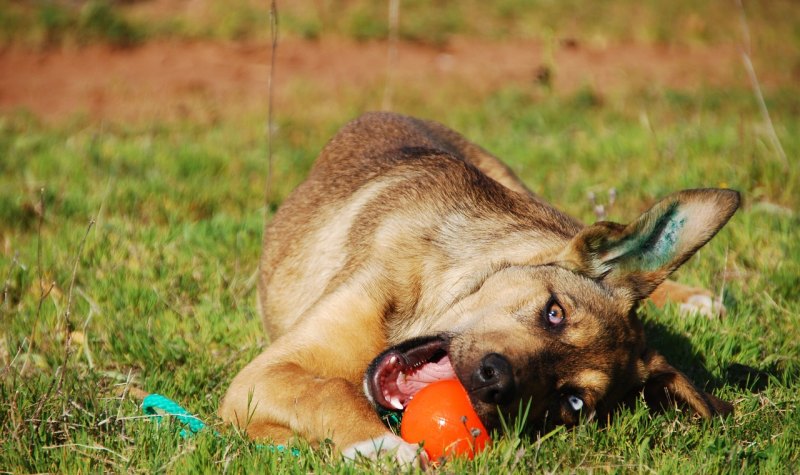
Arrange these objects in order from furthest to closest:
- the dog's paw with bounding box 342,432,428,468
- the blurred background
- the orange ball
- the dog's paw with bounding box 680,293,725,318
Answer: the blurred background < the dog's paw with bounding box 680,293,725,318 < the orange ball < the dog's paw with bounding box 342,432,428,468

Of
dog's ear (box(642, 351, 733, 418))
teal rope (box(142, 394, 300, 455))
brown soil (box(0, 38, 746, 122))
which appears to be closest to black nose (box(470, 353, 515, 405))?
dog's ear (box(642, 351, 733, 418))

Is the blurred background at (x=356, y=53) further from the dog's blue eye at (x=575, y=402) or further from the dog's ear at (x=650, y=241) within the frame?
the dog's blue eye at (x=575, y=402)

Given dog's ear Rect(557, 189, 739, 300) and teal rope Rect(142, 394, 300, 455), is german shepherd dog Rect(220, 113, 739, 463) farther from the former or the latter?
teal rope Rect(142, 394, 300, 455)

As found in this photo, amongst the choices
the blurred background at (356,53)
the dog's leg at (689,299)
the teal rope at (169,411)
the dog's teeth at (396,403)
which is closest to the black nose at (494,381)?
the dog's teeth at (396,403)

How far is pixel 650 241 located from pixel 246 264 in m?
2.74

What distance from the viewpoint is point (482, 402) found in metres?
3.32

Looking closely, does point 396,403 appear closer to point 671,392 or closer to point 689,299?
point 671,392

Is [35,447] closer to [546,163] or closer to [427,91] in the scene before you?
[546,163]

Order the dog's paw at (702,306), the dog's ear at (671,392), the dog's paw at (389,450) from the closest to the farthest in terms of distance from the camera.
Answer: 1. the dog's paw at (389,450)
2. the dog's ear at (671,392)
3. the dog's paw at (702,306)

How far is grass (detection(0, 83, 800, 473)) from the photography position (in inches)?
137

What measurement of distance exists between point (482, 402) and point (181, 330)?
213 cm

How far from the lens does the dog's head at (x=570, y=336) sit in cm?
342

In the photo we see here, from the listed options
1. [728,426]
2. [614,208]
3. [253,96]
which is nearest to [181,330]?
[728,426]

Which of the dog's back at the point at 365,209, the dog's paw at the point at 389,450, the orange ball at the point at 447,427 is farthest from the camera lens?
the dog's back at the point at 365,209
